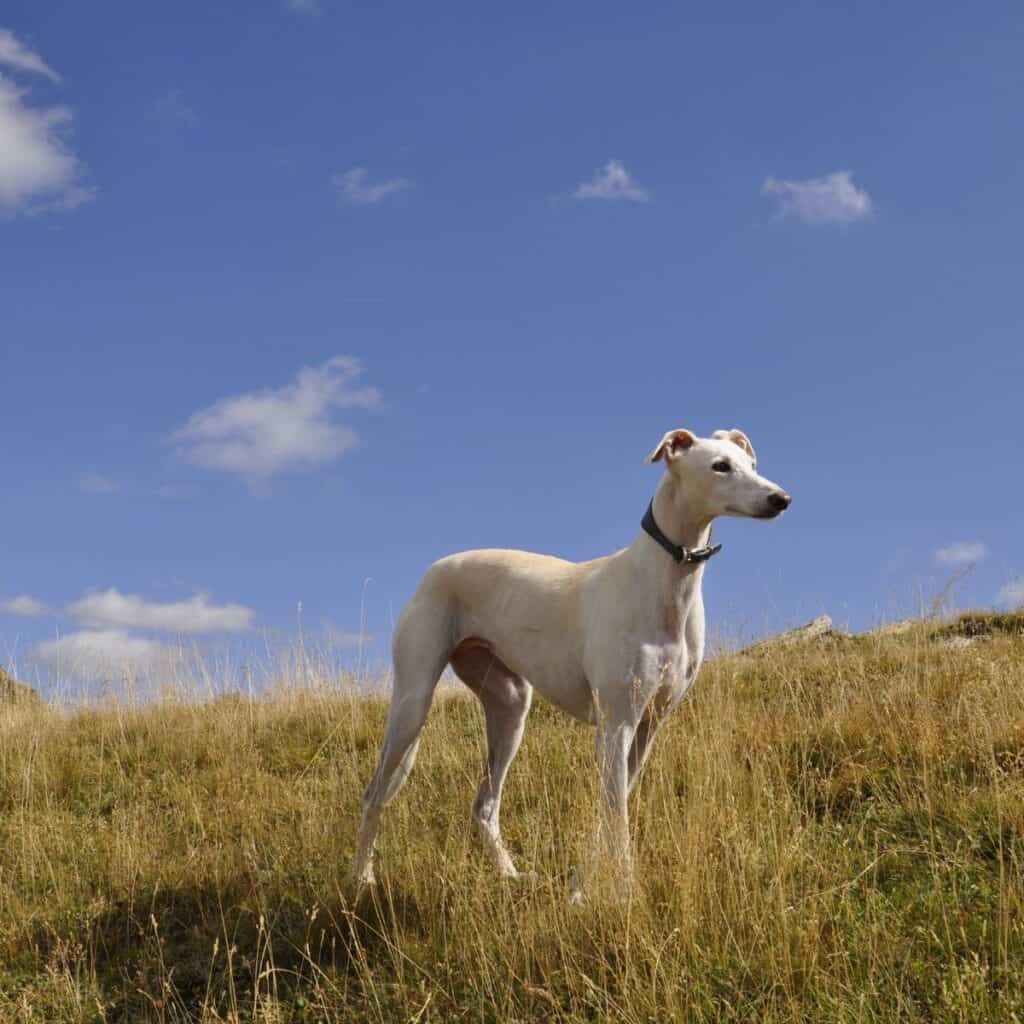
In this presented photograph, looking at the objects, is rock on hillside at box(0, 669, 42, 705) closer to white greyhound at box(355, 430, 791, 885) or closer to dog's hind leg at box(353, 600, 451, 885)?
dog's hind leg at box(353, 600, 451, 885)

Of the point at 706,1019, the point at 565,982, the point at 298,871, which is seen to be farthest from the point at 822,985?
the point at 298,871

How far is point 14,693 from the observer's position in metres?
13.7

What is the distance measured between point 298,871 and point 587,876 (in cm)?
244

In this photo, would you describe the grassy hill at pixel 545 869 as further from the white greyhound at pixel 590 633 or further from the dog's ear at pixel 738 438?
the dog's ear at pixel 738 438

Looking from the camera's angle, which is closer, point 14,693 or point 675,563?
point 675,563

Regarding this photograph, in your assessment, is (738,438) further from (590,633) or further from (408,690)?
(408,690)

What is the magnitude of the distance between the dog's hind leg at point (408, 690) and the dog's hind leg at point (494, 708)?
26cm

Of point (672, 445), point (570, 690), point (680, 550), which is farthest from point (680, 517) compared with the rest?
point (570, 690)

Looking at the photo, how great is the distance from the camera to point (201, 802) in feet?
26.4

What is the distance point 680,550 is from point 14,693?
1200 cm

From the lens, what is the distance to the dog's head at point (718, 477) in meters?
4.62

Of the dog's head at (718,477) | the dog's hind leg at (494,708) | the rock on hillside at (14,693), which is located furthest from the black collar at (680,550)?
the rock on hillside at (14,693)

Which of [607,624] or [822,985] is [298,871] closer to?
[607,624]

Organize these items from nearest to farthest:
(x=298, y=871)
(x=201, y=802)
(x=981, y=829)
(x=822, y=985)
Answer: (x=822, y=985) → (x=981, y=829) → (x=298, y=871) → (x=201, y=802)
